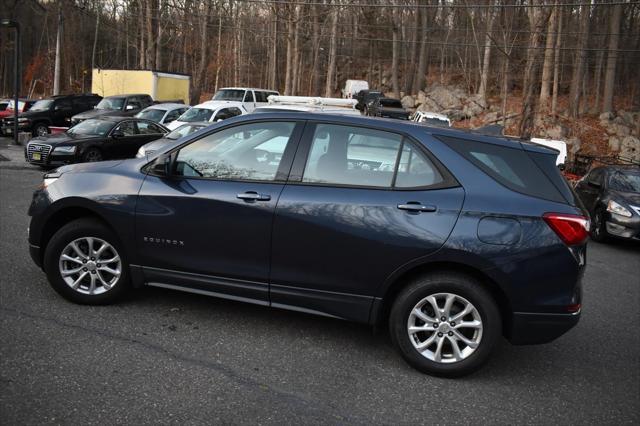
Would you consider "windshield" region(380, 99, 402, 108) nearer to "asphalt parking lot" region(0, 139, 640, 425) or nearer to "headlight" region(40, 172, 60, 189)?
"asphalt parking lot" region(0, 139, 640, 425)

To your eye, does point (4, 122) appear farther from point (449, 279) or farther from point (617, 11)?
point (617, 11)

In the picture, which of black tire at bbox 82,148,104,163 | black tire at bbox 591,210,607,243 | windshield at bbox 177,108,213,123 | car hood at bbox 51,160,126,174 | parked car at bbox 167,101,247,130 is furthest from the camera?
windshield at bbox 177,108,213,123

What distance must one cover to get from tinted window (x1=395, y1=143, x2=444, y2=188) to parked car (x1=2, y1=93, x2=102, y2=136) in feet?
70.9

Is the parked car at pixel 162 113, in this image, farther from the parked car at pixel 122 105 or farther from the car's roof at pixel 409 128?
the car's roof at pixel 409 128

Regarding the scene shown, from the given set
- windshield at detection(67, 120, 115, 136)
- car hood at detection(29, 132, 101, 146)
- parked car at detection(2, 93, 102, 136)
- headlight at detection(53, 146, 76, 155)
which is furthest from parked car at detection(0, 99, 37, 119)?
headlight at detection(53, 146, 76, 155)

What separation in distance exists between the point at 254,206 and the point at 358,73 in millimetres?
54401

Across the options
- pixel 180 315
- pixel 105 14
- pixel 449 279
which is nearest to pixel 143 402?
pixel 180 315

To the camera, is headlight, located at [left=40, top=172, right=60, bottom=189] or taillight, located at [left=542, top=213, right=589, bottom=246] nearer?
taillight, located at [left=542, top=213, right=589, bottom=246]

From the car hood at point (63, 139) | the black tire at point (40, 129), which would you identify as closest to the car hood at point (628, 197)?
the car hood at point (63, 139)

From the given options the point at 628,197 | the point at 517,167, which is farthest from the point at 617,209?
the point at 517,167

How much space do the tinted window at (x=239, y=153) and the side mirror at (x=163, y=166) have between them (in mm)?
79

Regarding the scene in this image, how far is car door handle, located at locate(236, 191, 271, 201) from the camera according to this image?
170 inches

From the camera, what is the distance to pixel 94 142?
48.3ft

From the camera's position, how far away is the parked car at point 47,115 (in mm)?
22781
